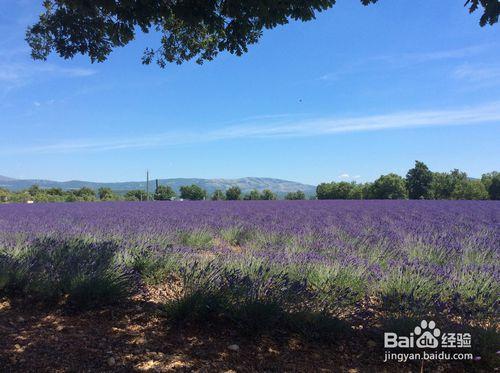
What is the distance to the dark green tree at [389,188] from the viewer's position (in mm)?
43588

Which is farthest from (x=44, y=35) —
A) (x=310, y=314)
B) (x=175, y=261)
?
(x=310, y=314)

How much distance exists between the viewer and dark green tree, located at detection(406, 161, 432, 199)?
45125 millimetres

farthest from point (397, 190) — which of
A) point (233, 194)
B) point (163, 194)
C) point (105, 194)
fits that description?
point (105, 194)

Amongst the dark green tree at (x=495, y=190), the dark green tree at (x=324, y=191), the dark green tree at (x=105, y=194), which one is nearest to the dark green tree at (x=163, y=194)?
the dark green tree at (x=105, y=194)

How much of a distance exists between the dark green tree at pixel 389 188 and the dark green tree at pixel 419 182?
1.10 m

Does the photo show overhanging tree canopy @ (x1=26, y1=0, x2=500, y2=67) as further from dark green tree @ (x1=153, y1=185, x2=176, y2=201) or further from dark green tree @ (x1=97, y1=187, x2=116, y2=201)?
dark green tree @ (x1=153, y1=185, x2=176, y2=201)

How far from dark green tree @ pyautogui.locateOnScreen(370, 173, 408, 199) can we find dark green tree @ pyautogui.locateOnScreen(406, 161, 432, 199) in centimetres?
110

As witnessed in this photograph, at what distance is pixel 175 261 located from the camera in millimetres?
4387

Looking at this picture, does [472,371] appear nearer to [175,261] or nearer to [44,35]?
[175,261]

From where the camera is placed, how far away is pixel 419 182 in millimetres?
45500

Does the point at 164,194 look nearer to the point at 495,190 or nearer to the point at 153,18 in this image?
the point at 495,190

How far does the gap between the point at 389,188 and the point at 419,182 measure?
14.5ft

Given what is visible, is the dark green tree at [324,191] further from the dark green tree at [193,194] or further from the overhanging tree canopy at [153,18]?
the overhanging tree canopy at [153,18]

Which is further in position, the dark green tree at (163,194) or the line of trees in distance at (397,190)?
the dark green tree at (163,194)
